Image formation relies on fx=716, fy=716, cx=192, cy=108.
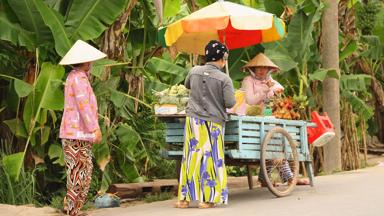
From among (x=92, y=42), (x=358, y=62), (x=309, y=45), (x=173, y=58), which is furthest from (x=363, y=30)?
(x=92, y=42)

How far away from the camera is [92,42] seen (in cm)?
972

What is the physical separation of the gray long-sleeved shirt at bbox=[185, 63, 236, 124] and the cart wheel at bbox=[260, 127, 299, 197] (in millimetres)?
739

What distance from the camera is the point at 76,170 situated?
711 cm

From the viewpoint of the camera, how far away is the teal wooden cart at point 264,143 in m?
7.80

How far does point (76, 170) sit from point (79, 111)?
0.60 m

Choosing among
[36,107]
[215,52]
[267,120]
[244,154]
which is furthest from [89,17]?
[244,154]

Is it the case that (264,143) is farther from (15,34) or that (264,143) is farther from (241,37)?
(15,34)

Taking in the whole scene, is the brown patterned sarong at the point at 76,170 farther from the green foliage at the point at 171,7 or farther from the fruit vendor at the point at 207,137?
the green foliage at the point at 171,7

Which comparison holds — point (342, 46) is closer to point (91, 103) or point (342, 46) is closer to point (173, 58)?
point (173, 58)

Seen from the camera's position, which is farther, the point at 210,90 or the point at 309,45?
the point at 309,45

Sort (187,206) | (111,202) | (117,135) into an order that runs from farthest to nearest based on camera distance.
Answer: (117,135) < (111,202) < (187,206)

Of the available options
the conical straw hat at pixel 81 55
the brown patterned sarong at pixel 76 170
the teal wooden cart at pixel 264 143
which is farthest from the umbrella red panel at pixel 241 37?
the brown patterned sarong at pixel 76 170

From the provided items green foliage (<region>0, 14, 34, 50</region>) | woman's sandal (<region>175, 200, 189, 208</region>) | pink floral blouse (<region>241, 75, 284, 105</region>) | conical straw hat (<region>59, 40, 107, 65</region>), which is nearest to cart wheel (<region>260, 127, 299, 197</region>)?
pink floral blouse (<region>241, 75, 284, 105</region>)

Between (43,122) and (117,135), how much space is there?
1249 mm
